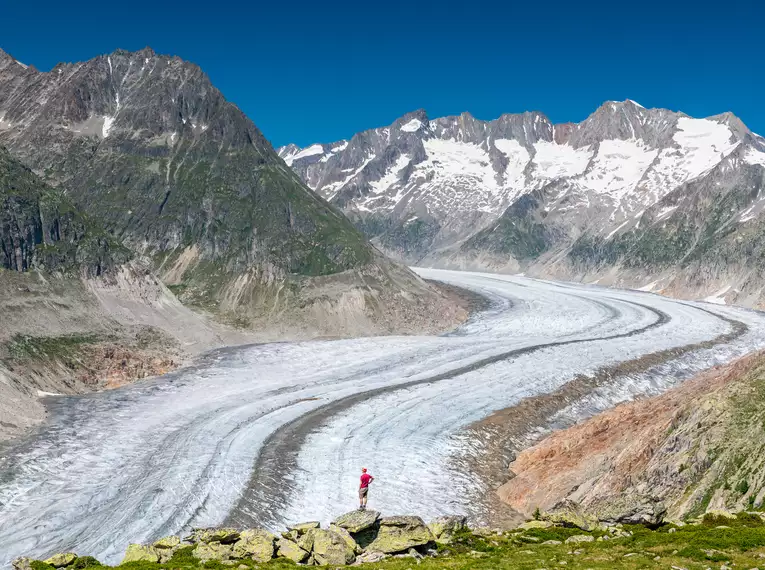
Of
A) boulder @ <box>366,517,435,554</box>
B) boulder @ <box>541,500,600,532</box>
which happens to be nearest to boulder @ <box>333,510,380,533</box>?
boulder @ <box>366,517,435,554</box>

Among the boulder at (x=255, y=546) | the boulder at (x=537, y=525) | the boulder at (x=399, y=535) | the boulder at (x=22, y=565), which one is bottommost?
the boulder at (x=537, y=525)

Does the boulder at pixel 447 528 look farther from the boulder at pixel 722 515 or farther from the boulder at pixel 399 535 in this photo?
the boulder at pixel 722 515

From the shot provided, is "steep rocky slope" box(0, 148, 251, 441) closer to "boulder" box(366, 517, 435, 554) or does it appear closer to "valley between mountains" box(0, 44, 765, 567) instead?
"valley between mountains" box(0, 44, 765, 567)

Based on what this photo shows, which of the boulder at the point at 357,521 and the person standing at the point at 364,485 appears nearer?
the boulder at the point at 357,521

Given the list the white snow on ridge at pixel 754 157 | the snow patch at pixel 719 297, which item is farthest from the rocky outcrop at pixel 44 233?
the white snow on ridge at pixel 754 157

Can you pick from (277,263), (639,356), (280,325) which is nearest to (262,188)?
(277,263)
